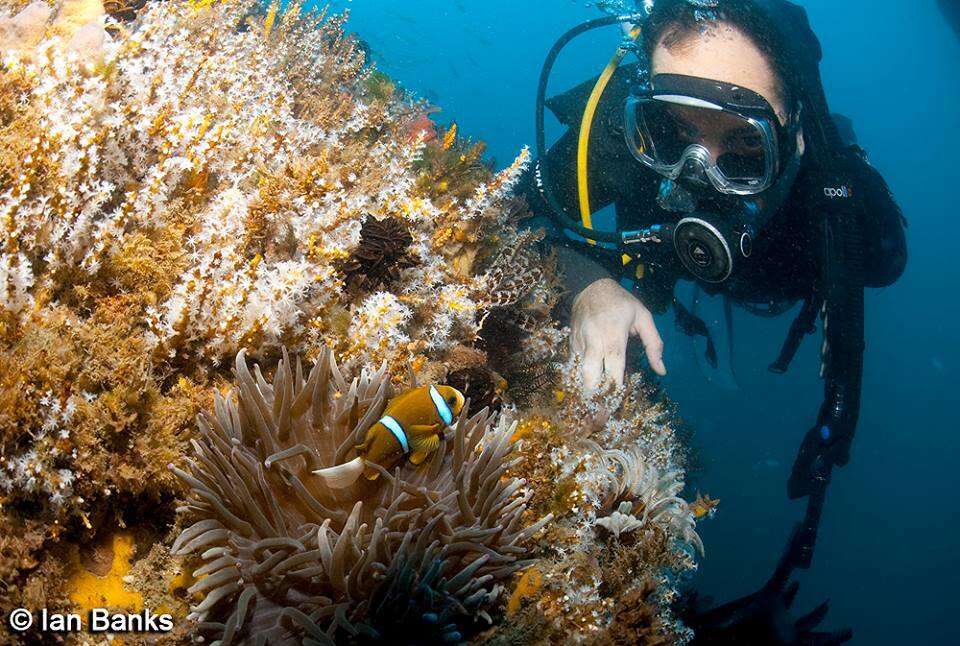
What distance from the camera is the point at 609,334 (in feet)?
15.8

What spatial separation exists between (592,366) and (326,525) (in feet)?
10.1

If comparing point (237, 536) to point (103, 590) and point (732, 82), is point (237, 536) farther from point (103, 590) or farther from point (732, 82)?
point (732, 82)

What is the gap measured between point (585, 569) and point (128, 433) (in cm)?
245

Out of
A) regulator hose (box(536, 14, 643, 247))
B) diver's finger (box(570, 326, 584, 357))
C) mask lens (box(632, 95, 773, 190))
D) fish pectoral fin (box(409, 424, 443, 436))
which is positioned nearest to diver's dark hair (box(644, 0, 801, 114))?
mask lens (box(632, 95, 773, 190))

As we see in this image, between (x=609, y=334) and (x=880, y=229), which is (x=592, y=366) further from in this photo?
(x=880, y=229)

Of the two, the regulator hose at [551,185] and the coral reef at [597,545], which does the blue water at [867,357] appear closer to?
the regulator hose at [551,185]

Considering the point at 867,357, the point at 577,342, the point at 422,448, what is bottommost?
the point at 422,448

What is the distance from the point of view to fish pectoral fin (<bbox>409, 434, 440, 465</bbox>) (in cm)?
245

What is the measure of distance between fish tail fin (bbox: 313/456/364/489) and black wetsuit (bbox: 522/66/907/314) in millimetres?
4165

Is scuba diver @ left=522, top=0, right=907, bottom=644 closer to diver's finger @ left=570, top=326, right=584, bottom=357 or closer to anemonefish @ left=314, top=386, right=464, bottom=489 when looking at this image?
diver's finger @ left=570, top=326, right=584, bottom=357

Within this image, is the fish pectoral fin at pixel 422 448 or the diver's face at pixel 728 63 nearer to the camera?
the fish pectoral fin at pixel 422 448

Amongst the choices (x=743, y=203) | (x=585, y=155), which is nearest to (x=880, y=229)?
(x=743, y=203)

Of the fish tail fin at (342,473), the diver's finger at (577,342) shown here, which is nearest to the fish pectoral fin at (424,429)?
the fish tail fin at (342,473)

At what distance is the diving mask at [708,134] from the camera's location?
15.5 feet
